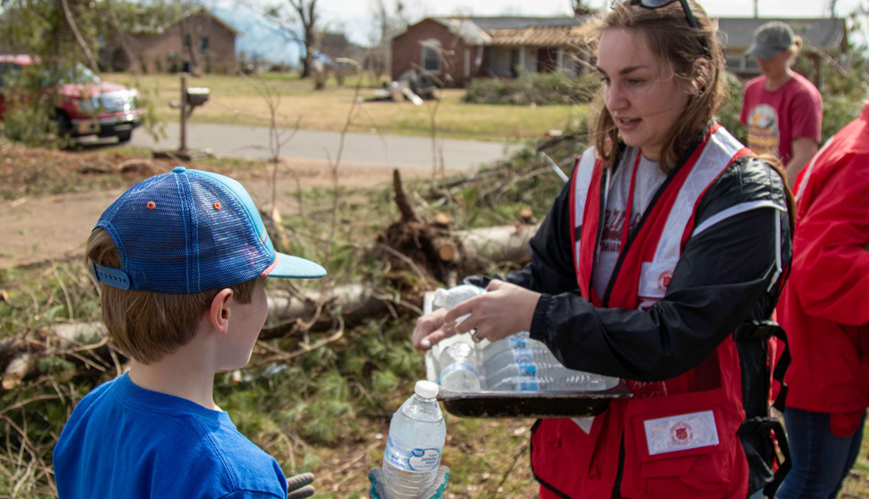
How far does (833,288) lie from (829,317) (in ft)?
0.38

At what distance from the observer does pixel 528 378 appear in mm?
2098

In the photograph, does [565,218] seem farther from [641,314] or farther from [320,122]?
[320,122]

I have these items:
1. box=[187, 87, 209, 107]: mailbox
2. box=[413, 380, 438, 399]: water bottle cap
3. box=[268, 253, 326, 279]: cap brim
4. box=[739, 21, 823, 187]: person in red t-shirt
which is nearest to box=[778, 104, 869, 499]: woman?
box=[413, 380, 438, 399]: water bottle cap

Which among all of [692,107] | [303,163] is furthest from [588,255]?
[303,163]

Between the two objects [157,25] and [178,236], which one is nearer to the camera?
[178,236]

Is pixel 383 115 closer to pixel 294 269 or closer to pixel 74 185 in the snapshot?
pixel 74 185

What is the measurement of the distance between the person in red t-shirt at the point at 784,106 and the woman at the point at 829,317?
129 inches

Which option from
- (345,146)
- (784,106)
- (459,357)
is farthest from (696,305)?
(345,146)

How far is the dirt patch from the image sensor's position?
752 centimetres

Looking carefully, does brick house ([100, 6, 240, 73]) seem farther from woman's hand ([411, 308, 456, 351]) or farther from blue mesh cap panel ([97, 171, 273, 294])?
blue mesh cap panel ([97, 171, 273, 294])

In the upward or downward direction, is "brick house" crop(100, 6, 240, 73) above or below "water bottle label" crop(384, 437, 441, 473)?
above

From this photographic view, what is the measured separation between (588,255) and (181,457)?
1261 millimetres

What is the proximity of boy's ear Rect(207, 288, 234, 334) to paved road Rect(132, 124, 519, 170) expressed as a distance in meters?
11.5

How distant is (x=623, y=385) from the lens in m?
1.93
